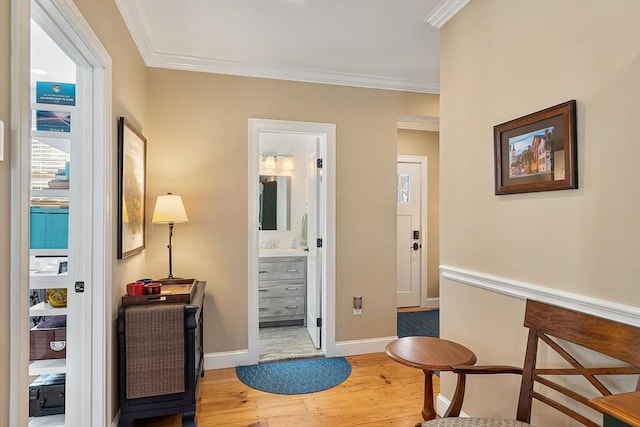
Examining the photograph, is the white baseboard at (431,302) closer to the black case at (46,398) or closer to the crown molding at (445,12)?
the crown molding at (445,12)

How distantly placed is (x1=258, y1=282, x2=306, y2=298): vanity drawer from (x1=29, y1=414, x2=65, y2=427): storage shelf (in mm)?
2157

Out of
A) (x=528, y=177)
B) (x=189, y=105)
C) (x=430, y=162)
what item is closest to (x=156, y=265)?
(x=189, y=105)

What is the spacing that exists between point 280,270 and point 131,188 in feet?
6.63

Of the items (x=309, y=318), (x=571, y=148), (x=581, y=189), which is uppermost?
(x=571, y=148)

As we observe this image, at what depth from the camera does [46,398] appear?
1.95m

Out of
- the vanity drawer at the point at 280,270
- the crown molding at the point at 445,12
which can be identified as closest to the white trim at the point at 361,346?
the vanity drawer at the point at 280,270

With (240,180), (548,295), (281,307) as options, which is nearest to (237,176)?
(240,180)

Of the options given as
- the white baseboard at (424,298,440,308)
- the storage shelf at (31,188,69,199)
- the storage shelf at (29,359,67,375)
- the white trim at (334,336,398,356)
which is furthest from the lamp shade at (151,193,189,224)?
the white baseboard at (424,298,440,308)

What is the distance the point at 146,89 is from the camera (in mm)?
2881

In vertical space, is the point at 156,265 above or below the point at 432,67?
below

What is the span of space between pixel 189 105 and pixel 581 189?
277 centimetres

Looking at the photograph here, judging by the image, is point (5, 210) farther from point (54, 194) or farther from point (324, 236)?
point (324, 236)

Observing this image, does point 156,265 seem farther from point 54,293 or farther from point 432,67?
point 432,67

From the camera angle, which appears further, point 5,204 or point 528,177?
point 528,177
